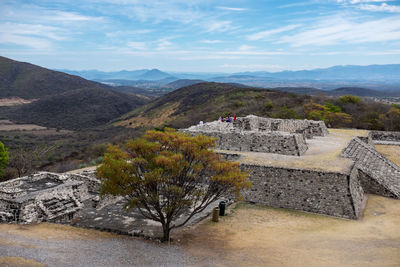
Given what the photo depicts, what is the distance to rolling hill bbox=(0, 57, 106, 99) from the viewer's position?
78.1 m

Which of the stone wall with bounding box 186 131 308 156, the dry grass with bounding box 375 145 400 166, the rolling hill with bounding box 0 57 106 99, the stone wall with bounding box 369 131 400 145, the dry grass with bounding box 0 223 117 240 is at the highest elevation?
the rolling hill with bounding box 0 57 106 99

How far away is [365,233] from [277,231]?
280 centimetres

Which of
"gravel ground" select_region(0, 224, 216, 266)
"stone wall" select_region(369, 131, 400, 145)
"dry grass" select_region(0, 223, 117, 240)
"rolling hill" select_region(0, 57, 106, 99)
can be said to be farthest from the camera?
"rolling hill" select_region(0, 57, 106, 99)

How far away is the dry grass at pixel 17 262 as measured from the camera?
23.6ft

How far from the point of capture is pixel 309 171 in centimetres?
1220

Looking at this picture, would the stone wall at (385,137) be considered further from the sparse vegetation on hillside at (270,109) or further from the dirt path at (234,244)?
the dirt path at (234,244)

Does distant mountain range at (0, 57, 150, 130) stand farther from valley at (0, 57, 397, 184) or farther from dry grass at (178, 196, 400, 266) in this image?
dry grass at (178, 196, 400, 266)

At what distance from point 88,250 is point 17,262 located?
5.61 ft

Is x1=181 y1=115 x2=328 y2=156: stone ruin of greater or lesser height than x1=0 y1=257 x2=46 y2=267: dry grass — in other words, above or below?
above

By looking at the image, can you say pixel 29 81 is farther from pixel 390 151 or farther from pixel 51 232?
pixel 390 151

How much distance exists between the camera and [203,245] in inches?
363

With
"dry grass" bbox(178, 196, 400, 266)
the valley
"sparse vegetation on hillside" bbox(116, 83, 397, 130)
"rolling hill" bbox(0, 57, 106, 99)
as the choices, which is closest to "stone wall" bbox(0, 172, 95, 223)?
"dry grass" bbox(178, 196, 400, 266)

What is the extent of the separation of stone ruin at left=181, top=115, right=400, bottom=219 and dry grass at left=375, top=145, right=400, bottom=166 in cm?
255

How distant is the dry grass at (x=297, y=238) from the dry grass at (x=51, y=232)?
288 cm
